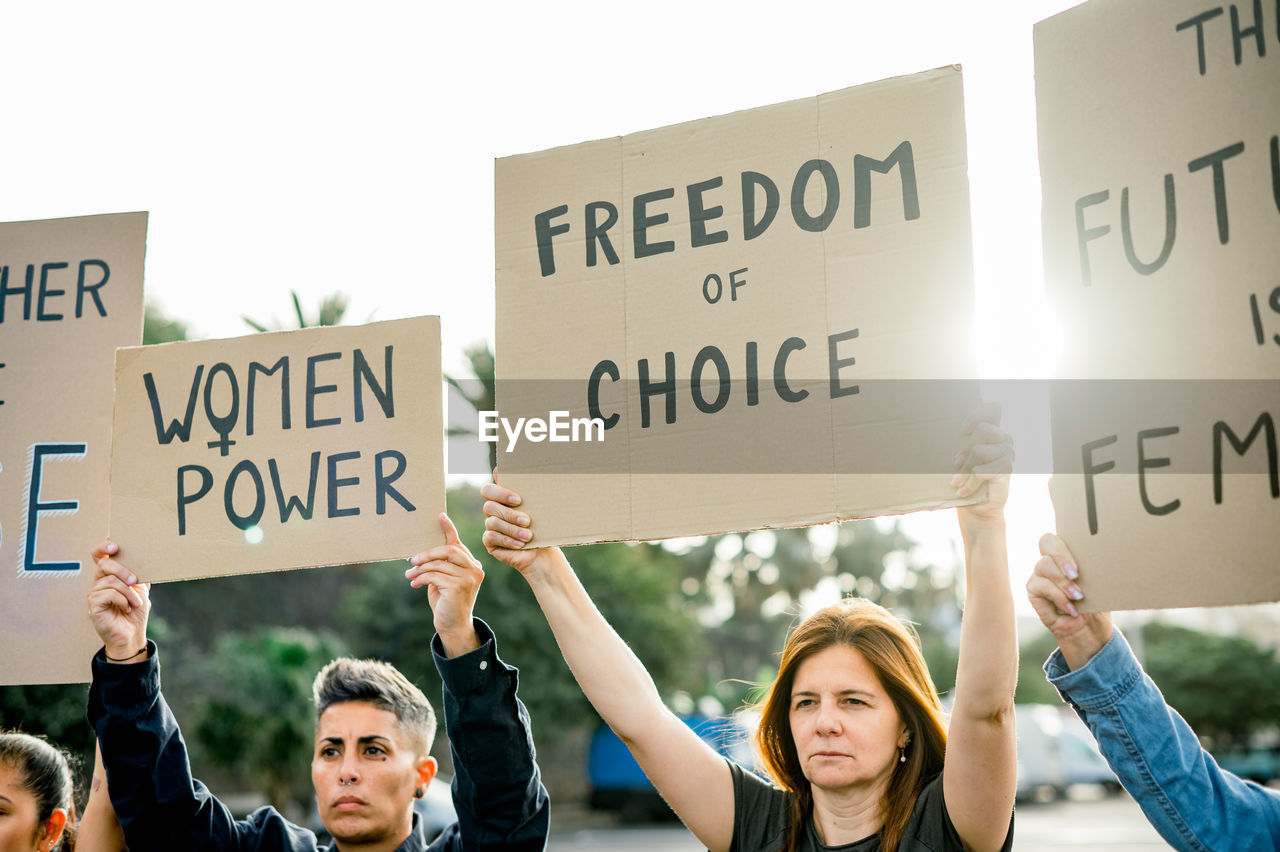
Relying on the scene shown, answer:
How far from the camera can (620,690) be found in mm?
2396

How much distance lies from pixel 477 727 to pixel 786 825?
706 millimetres

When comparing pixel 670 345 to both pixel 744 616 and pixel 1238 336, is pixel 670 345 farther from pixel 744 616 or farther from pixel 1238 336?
pixel 744 616

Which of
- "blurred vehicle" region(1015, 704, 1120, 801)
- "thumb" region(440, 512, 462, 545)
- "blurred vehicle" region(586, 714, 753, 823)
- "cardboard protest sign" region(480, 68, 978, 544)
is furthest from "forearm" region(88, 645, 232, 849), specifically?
"blurred vehicle" region(1015, 704, 1120, 801)

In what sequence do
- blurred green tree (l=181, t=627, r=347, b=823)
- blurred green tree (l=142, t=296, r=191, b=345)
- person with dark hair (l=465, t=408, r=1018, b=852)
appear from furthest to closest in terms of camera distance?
blurred green tree (l=142, t=296, r=191, b=345), blurred green tree (l=181, t=627, r=347, b=823), person with dark hair (l=465, t=408, r=1018, b=852)

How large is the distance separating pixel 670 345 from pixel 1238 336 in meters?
1.10

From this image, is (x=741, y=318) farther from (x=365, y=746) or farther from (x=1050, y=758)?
(x=1050, y=758)

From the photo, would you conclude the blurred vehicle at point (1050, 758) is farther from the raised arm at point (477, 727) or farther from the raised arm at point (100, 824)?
the raised arm at point (100, 824)

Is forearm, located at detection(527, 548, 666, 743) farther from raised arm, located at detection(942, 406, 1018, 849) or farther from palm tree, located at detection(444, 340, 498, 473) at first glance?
palm tree, located at detection(444, 340, 498, 473)

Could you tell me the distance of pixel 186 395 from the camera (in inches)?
110

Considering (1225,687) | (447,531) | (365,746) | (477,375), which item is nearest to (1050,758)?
(1225,687)

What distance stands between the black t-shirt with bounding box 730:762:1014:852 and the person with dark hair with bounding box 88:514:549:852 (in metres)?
0.48

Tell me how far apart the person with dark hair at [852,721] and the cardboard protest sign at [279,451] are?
0.28m

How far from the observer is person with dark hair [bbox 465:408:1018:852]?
6.52 feet

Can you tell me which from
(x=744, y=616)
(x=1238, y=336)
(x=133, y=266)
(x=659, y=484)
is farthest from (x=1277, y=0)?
(x=744, y=616)
